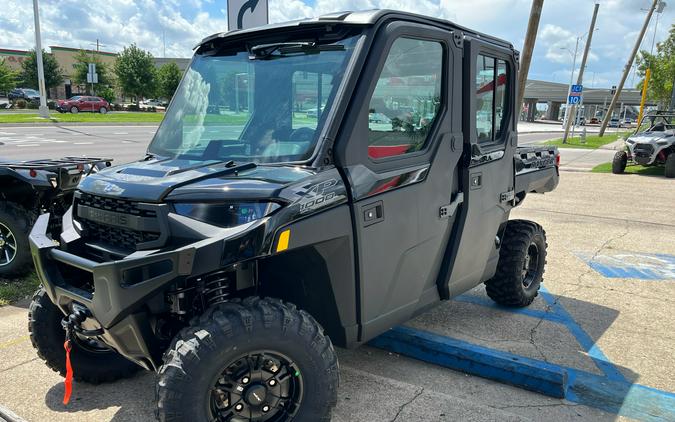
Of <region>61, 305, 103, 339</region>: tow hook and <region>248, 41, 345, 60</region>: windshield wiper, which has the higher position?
<region>248, 41, 345, 60</region>: windshield wiper

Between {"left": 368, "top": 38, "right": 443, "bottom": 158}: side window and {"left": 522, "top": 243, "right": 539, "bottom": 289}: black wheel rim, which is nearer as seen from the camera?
{"left": 368, "top": 38, "right": 443, "bottom": 158}: side window

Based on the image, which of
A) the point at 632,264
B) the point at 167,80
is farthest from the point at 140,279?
the point at 167,80

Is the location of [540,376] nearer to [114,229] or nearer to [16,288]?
[114,229]

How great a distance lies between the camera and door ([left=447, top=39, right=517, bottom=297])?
3.61 metres

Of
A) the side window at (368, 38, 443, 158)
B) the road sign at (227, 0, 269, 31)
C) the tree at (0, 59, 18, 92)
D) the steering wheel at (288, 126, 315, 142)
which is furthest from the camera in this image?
the tree at (0, 59, 18, 92)

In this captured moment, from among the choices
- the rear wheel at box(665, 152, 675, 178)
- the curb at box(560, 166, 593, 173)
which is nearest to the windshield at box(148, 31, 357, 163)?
the rear wheel at box(665, 152, 675, 178)

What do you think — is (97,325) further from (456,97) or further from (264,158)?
(456,97)

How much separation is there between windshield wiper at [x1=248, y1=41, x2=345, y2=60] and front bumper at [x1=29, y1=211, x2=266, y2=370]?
42.4 inches

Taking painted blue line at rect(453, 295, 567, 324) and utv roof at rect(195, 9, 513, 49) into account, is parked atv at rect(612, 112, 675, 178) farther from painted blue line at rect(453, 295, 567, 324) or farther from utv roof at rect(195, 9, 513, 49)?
utv roof at rect(195, 9, 513, 49)

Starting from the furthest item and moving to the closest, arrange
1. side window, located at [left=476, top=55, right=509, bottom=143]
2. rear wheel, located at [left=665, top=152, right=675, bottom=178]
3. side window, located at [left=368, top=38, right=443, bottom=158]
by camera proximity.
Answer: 1. rear wheel, located at [left=665, top=152, right=675, bottom=178]
2. side window, located at [left=476, top=55, right=509, bottom=143]
3. side window, located at [left=368, top=38, right=443, bottom=158]

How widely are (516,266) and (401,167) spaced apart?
2.15m

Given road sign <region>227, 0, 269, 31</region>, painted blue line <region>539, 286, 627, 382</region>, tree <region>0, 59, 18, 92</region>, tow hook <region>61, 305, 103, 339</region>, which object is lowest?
painted blue line <region>539, 286, 627, 382</region>

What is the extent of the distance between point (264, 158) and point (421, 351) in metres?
1.91

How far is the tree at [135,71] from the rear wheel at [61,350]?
2204 inches
